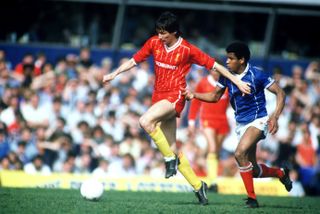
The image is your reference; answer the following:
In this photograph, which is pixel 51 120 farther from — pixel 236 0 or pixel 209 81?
pixel 236 0

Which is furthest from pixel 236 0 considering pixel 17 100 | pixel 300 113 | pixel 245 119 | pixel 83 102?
pixel 245 119

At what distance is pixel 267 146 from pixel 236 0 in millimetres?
4293

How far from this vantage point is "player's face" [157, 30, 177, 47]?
10656mm

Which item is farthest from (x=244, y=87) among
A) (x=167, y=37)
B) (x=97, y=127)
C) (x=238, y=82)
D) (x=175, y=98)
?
(x=97, y=127)

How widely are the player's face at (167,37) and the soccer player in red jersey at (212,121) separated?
455cm

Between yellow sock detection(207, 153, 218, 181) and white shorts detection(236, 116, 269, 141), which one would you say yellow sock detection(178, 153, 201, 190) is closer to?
white shorts detection(236, 116, 269, 141)

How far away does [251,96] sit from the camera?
35.0 ft

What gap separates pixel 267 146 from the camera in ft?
63.0

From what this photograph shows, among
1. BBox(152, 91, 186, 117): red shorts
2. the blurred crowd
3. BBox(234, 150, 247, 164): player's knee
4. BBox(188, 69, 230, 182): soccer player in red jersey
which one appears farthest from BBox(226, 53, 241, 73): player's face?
the blurred crowd

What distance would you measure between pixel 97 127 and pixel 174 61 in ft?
24.3

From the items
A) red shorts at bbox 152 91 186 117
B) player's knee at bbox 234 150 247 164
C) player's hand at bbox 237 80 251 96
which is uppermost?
player's hand at bbox 237 80 251 96

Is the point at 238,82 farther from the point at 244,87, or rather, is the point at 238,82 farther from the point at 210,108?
the point at 210,108

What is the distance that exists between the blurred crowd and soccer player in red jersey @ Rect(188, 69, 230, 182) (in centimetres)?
216

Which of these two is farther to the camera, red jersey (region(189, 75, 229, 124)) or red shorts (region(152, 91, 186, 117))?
red jersey (region(189, 75, 229, 124))
